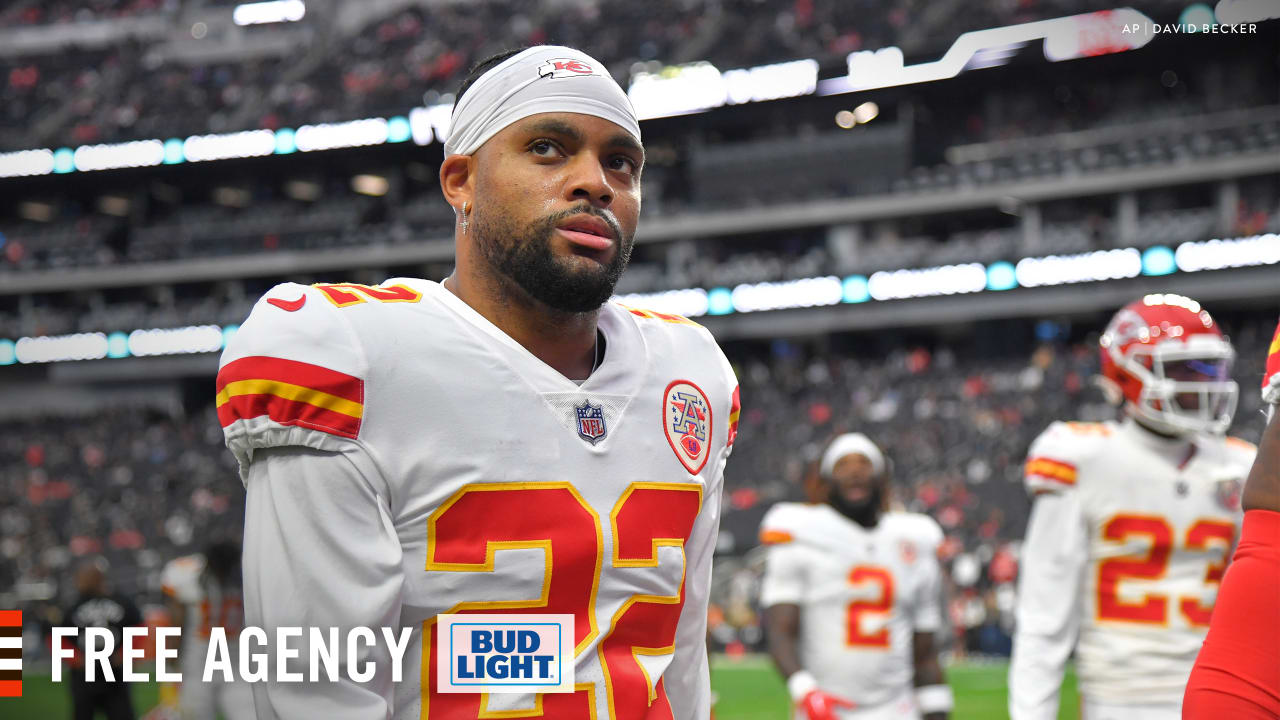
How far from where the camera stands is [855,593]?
5.16 meters

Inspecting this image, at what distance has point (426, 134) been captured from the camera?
32000 mm

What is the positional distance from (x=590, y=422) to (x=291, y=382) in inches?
16.9

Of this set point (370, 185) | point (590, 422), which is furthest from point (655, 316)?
point (370, 185)

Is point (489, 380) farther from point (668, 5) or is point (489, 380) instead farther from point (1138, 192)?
point (668, 5)

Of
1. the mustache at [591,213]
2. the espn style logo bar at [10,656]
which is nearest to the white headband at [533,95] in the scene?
the mustache at [591,213]

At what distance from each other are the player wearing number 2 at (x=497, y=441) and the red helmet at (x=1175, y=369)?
235 centimetres

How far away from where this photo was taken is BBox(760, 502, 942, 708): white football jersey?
506cm

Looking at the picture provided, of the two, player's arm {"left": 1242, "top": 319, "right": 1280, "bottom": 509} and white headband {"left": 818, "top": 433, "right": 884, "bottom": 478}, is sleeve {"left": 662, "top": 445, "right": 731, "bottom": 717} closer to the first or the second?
player's arm {"left": 1242, "top": 319, "right": 1280, "bottom": 509}

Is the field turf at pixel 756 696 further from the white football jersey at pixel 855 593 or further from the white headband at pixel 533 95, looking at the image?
the white headband at pixel 533 95

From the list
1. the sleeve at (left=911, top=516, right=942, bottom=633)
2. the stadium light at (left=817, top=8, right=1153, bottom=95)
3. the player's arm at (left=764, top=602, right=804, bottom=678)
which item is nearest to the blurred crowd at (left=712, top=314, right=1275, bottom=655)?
the stadium light at (left=817, top=8, right=1153, bottom=95)

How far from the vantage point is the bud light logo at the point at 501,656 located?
1.64 meters

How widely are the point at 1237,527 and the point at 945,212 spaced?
26.4m

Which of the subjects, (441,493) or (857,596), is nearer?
(441,493)

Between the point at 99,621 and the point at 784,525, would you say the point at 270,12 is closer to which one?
the point at 99,621
